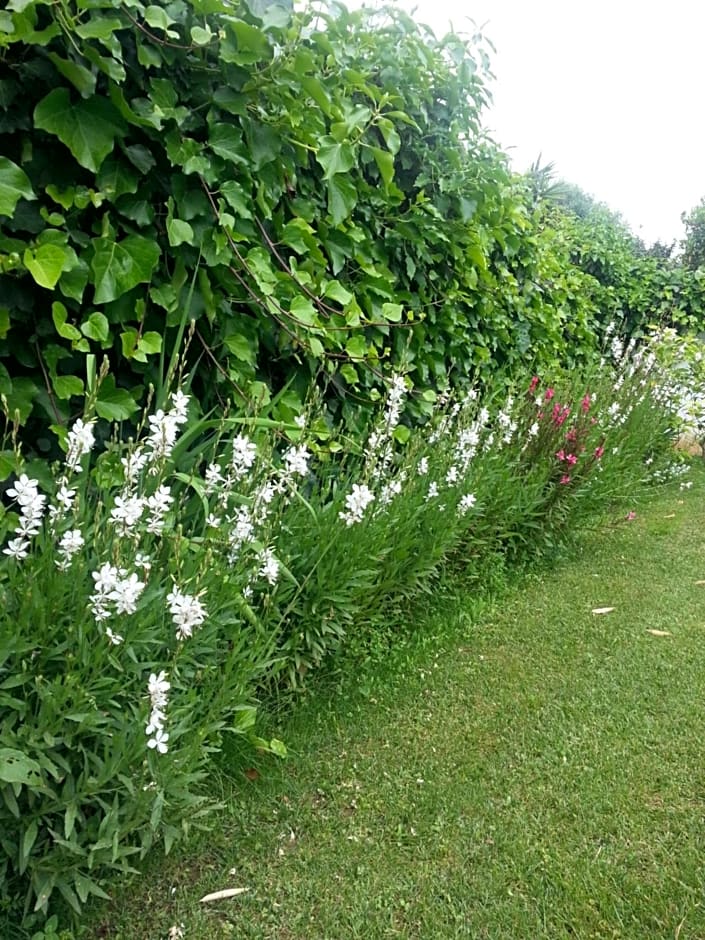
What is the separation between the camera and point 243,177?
2.33 meters

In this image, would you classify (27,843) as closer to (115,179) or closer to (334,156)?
(115,179)

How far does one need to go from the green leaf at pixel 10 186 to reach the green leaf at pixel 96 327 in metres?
0.37

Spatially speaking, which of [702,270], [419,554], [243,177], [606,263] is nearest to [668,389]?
[606,263]

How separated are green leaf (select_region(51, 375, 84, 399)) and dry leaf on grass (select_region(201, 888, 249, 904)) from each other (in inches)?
57.7

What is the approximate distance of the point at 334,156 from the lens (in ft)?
7.94

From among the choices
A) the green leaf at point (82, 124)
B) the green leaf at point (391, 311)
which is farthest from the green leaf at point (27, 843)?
the green leaf at point (391, 311)

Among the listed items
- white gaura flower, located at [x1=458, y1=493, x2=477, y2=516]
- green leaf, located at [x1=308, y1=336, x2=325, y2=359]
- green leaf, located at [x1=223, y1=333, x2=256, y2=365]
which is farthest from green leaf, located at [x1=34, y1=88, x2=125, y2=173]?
white gaura flower, located at [x1=458, y1=493, x2=477, y2=516]

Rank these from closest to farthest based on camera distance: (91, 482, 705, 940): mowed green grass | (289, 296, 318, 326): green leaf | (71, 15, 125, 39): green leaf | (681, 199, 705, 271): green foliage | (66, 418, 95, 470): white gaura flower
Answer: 1. (66, 418, 95, 470): white gaura flower
2. (71, 15, 125, 39): green leaf
3. (91, 482, 705, 940): mowed green grass
4. (289, 296, 318, 326): green leaf
5. (681, 199, 705, 271): green foliage

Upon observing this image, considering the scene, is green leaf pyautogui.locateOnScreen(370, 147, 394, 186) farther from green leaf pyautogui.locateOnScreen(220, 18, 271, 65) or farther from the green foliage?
the green foliage

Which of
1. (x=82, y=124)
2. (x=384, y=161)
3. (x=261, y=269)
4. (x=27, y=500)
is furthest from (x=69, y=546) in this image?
(x=384, y=161)

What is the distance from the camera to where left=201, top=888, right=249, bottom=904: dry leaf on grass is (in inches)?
71.2

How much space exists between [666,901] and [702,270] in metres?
8.37

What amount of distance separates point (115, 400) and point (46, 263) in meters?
0.47

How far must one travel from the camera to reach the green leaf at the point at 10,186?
5.52 ft
